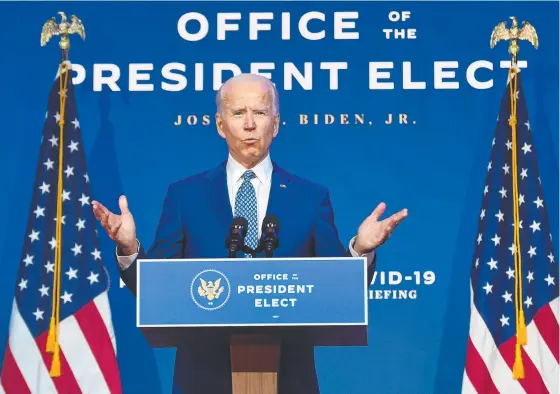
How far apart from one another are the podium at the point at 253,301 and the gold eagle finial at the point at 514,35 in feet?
7.76

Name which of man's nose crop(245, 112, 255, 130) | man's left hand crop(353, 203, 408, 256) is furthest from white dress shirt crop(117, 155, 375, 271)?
man's left hand crop(353, 203, 408, 256)

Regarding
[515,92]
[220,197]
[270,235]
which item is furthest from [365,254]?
[515,92]

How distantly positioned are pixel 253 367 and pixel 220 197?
1157 mm

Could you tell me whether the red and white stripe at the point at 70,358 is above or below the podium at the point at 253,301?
below

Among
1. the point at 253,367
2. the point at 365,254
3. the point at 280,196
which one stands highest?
the point at 280,196

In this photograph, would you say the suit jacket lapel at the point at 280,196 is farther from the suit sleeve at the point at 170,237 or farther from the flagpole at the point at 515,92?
the flagpole at the point at 515,92

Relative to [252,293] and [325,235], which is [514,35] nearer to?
[325,235]

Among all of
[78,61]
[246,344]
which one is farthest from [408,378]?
[78,61]

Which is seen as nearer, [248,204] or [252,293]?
[252,293]

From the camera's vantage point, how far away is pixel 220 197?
187 inches

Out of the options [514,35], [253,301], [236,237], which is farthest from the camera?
[514,35]

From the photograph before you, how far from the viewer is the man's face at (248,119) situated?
4.61 meters

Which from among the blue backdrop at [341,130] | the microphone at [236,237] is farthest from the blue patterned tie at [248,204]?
the blue backdrop at [341,130]

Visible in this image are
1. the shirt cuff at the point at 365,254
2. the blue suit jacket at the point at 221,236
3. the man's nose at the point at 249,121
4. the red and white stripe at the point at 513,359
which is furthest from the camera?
the red and white stripe at the point at 513,359
